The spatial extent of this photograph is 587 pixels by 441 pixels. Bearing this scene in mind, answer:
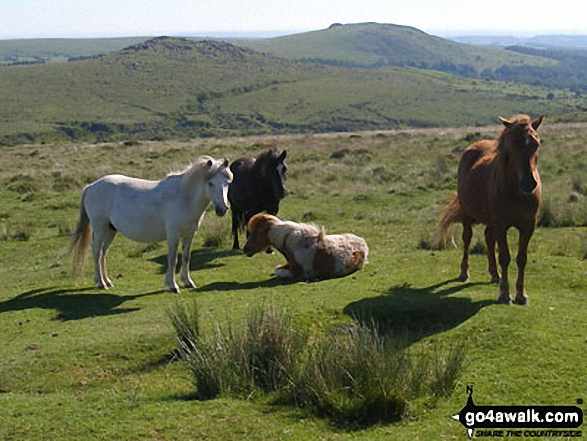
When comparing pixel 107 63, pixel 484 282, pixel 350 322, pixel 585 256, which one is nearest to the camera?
pixel 350 322

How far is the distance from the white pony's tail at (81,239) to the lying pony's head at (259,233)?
2.87m

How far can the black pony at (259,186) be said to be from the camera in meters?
14.2

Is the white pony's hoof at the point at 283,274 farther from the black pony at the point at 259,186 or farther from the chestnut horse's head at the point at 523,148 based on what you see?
the chestnut horse's head at the point at 523,148

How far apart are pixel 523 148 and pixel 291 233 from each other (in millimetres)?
4594

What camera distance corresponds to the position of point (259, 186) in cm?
1463

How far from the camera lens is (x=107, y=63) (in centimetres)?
14888

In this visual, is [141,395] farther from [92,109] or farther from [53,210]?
[92,109]

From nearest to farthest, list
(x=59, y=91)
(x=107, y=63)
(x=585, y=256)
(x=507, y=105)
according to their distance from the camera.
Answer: (x=585, y=256), (x=59, y=91), (x=507, y=105), (x=107, y=63)

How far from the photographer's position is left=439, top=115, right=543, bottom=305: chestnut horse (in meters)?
8.46

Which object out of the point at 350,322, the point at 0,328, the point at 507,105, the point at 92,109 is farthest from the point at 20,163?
the point at 507,105

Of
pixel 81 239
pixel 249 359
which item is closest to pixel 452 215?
pixel 249 359

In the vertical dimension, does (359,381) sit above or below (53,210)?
above

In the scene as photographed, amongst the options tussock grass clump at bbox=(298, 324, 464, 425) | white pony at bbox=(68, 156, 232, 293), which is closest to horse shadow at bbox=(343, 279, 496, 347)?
tussock grass clump at bbox=(298, 324, 464, 425)

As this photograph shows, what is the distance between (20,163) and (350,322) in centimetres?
3197
